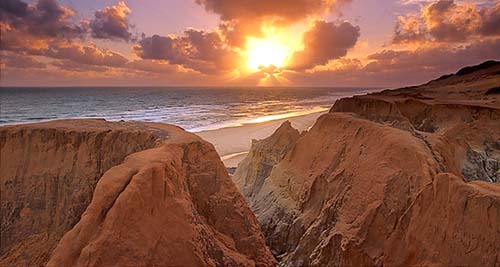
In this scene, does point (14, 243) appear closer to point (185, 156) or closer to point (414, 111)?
point (185, 156)

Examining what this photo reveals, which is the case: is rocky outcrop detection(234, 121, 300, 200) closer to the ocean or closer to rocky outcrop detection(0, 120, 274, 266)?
rocky outcrop detection(0, 120, 274, 266)

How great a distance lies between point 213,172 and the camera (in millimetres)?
10508

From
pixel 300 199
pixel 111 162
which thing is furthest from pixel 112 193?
pixel 300 199

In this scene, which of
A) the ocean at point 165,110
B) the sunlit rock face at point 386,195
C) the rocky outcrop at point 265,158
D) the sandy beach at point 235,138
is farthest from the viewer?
the ocean at point 165,110

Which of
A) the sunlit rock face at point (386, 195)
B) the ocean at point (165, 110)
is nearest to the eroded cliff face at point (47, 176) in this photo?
the sunlit rock face at point (386, 195)

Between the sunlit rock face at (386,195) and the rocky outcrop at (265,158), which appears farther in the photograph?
the rocky outcrop at (265,158)

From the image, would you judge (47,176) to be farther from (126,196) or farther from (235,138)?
(235,138)

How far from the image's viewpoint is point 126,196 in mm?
7188

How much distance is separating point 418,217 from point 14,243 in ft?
32.1

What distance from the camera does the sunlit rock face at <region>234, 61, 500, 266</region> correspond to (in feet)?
26.5

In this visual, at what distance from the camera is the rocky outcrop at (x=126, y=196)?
7.37 meters

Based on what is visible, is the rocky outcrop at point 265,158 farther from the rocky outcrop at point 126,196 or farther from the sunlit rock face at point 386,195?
the rocky outcrop at point 126,196

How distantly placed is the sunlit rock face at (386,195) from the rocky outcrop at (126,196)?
8.03 feet

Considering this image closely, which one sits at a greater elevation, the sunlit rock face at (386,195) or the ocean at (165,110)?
the sunlit rock face at (386,195)
